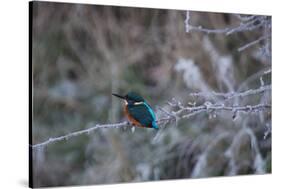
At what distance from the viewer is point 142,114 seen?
19.1ft

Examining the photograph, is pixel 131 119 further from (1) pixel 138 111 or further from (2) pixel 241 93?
(2) pixel 241 93

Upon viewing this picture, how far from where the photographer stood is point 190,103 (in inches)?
237

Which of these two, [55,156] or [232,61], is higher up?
[232,61]

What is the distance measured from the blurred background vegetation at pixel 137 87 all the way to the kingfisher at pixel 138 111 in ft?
0.22

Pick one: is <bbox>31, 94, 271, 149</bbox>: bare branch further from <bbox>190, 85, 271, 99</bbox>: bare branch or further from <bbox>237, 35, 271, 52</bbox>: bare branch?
<bbox>237, 35, 271, 52</bbox>: bare branch

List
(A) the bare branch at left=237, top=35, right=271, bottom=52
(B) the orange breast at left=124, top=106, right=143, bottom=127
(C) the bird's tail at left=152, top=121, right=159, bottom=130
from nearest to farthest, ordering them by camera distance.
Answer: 1. (B) the orange breast at left=124, top=106, right=143, bottom=127
2. (C) the bird's tail at left=152, top=121, right=159, bottom=130
3. (A) the bare branch at left=237, top=35, right=271, bottom=52

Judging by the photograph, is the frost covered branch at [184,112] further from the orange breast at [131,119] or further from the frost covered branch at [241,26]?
the frost covered branch at [241,26]

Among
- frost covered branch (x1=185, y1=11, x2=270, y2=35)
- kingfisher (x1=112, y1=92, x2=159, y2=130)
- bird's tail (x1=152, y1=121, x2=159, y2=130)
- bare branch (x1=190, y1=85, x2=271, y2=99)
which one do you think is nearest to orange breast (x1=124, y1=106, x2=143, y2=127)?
kingfisher (x1=112, y1=92, x2=159, y2=130)

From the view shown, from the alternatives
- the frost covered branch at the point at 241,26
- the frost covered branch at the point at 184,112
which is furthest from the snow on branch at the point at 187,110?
the frost covered branch at the point at 241,26

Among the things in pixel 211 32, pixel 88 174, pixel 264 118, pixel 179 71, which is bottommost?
pixel 88 174

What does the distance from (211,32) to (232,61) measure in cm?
38

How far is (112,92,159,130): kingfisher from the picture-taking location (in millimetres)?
5793

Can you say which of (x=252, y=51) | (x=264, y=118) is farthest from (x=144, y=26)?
(x=264, y=118)
